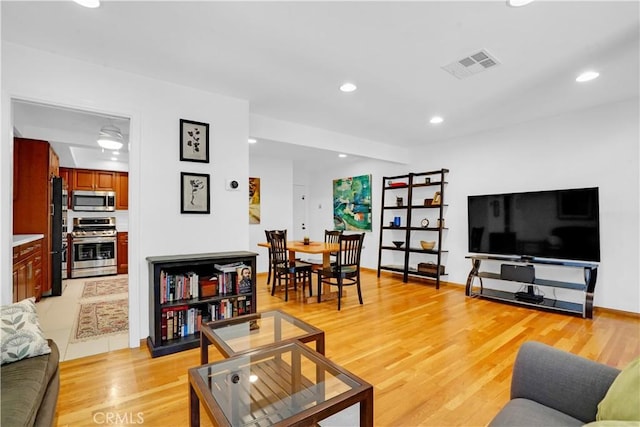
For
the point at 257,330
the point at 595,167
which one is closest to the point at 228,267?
the point at 257,330

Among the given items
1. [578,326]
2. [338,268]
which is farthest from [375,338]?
[578,326]

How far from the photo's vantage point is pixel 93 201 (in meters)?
6.34

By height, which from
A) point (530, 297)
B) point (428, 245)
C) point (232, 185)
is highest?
point (232, 185)

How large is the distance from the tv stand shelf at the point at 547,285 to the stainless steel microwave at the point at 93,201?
7163 mm

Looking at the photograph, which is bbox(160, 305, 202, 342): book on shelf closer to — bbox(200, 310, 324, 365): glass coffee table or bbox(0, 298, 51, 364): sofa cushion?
bbox(200, 310, 324, 365): glass coffee table

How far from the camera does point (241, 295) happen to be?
3.12m

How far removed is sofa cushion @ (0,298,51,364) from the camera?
1551mm

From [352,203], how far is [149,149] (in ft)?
16.1

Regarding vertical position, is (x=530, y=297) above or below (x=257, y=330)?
below

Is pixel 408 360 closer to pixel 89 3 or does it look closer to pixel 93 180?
pixel 89 3

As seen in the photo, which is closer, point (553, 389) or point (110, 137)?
point (553, 389)

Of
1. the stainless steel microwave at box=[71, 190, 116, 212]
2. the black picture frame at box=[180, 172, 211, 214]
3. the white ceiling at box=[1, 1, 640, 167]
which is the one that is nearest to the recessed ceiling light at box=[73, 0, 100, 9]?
the white ceiling at box=[1, 1, 640, 167]

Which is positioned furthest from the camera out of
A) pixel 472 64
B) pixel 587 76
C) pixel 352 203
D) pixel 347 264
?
pixel 352 203

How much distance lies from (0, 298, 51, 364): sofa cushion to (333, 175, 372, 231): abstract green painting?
5.82 metres
